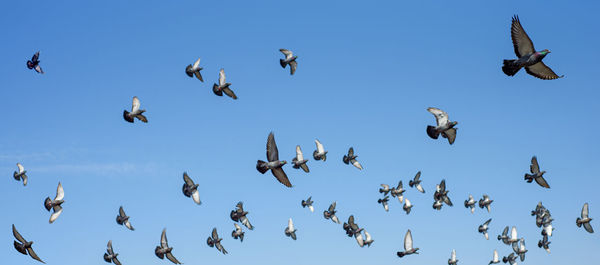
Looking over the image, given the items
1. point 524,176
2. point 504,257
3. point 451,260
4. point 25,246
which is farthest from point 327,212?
point 25,246

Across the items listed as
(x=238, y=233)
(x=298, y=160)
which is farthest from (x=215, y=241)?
(x=298, y=160)

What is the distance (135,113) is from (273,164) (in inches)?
501

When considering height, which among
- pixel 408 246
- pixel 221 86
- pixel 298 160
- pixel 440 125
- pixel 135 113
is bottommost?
pixel 408 246

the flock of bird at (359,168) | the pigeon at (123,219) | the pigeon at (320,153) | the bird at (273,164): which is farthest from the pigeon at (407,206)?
the bird at (273,164)

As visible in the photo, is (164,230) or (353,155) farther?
(353,155)

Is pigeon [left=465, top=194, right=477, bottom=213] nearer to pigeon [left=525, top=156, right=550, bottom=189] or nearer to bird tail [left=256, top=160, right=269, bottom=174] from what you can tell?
pigeon [left=525, top=156, right=550, bottom=189]

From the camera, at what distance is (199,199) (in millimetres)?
44750

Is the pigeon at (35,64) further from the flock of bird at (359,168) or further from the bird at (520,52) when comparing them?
the bird at (520,52)

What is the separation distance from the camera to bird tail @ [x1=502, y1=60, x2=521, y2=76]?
28219 millimetres

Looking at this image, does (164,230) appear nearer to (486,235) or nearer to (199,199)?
(199,199)

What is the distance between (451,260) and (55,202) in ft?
115

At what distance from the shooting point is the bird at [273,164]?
33.9m

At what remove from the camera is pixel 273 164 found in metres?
34.2

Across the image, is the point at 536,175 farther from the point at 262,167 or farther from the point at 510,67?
the point at 262,167
